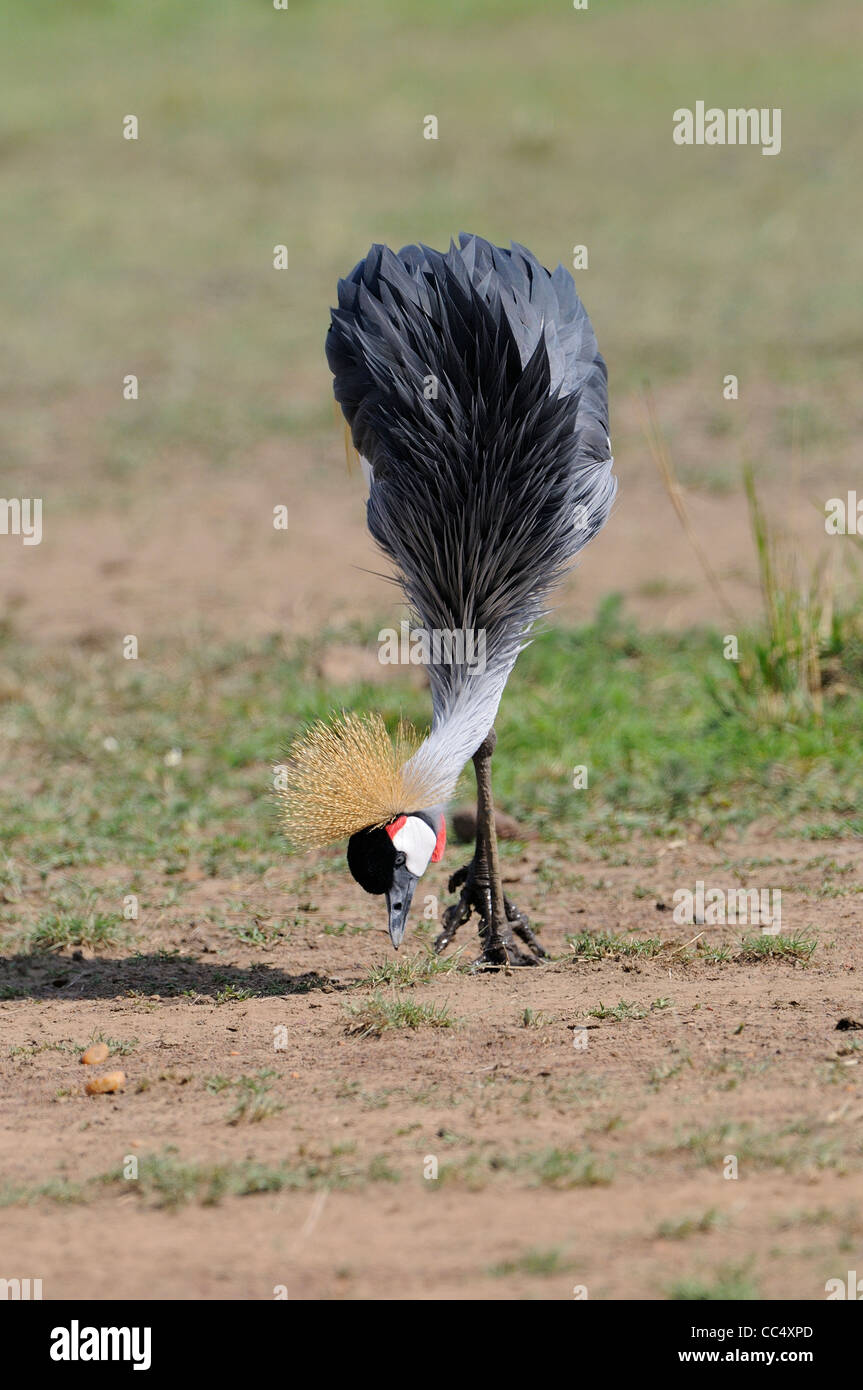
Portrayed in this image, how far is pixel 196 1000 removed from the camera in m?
4.89

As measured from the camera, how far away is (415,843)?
14.4 feet

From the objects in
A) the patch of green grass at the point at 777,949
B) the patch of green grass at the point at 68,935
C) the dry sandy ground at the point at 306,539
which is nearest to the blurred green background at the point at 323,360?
the dry sandy ground at the point at 306,539

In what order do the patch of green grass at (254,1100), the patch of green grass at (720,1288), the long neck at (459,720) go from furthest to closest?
1. the long neck at (459,720)
2. the patch of green grass at (254,1100)
3. the patch of green grass at (720,1288)

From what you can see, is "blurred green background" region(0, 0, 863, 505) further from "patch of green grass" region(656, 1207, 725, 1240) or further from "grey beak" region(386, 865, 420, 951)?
"patch of green grass" region(656, 1207, 725, 1240)

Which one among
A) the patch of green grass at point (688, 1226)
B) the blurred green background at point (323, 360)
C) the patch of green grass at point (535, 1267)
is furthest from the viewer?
the blurred green background at point (323, 360)

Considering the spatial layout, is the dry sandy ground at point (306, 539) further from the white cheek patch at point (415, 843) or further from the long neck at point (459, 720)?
the white cheek patch at point (415, 843)

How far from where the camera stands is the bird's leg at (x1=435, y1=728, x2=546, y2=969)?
5.10 meters

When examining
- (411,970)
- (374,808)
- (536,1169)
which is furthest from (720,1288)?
(411,970)

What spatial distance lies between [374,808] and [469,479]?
114 centimetres

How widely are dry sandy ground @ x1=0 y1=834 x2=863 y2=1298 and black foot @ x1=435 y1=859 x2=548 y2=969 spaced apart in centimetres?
10

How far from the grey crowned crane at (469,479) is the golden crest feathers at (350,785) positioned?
17mm

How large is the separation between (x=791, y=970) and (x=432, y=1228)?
188 cm

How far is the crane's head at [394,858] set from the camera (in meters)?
4.36

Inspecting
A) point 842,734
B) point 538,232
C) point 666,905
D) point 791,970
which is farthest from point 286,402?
point 791,970
